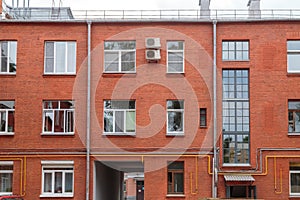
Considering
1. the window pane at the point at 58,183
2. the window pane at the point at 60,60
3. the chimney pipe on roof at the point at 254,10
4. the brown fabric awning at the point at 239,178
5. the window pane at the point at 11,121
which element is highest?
the chimney pipe on roof at the point at 254,10

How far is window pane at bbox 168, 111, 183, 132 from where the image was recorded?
92.3 ft

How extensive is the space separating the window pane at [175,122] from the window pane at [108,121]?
2781 millimetres

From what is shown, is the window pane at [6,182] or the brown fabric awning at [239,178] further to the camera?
the window pane at [6,182]

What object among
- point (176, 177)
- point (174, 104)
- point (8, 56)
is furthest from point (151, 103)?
point (8, 56)

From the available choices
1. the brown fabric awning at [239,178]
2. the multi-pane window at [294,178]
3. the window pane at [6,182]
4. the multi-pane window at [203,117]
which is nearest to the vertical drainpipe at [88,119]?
the window pane at [6,182]

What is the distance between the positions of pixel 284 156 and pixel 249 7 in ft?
26.3

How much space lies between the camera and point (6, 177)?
2795 cm

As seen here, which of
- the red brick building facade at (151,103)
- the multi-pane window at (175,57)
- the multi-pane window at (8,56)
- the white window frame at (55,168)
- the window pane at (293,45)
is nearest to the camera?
the red brick building facade at (151,103)

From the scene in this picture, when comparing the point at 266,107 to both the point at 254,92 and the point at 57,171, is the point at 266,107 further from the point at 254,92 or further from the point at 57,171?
the point at 57,171

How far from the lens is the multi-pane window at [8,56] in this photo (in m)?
28.6

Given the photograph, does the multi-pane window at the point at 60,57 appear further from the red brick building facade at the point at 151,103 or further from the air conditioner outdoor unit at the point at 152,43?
the air conditioner outdoor unit at the point at 152,43

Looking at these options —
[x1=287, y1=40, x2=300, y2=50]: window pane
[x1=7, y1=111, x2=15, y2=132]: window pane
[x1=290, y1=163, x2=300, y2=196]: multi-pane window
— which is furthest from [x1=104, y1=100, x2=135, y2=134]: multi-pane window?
[x1=287, y1=40, x2=300, y2=50]: window pane

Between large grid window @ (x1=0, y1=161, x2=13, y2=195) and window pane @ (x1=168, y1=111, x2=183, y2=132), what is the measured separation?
779 cm

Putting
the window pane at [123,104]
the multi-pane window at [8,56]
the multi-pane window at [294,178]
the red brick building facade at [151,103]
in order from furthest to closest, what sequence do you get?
1. the multi-pane window at [8,56]
2. the window pane at [123,104]
3. the red brick building facade at [151,103]
4. the multi-pane window at [294,178]
